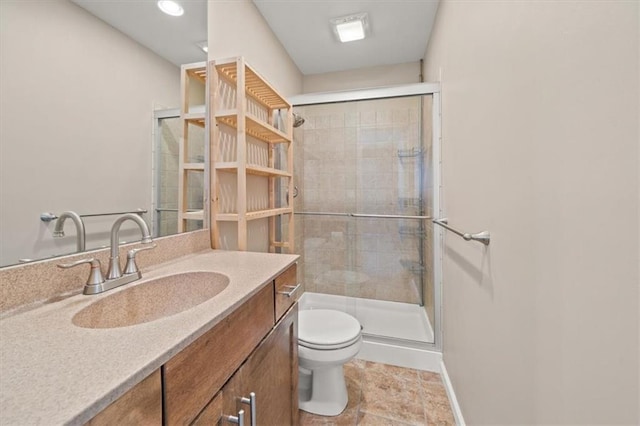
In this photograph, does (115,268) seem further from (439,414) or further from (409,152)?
Result: (409,152)

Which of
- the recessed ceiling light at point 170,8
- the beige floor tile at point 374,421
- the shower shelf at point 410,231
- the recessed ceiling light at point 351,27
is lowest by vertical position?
Result: the beige floor tile at point 374,421

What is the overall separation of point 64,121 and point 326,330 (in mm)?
1426

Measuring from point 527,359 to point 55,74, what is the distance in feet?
4.88

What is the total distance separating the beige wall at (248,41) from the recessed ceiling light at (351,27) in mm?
508

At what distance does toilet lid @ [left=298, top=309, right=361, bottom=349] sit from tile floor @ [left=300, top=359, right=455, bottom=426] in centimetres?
37

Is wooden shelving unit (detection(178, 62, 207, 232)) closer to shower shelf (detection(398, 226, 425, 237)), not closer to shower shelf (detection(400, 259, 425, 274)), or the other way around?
shower shelf (detection(398, 226, 425, 237))

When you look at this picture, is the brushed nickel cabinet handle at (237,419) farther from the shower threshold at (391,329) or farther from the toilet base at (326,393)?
the shower threshold at (391,329)

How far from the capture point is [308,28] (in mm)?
2018

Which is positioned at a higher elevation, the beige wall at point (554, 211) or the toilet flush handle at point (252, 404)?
the beige wall at point (554, 211)

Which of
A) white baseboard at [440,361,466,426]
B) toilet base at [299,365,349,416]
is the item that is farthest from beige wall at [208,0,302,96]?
white baseboard at [440,361,466,426]

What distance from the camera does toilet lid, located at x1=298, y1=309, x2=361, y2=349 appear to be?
1.35 meters

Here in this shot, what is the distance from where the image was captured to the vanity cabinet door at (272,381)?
682 millimetres

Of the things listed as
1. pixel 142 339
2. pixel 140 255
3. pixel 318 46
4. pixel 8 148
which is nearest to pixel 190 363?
pixel 142 339

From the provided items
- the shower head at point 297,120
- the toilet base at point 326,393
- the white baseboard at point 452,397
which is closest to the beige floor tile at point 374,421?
the toilet base at point 326,393
